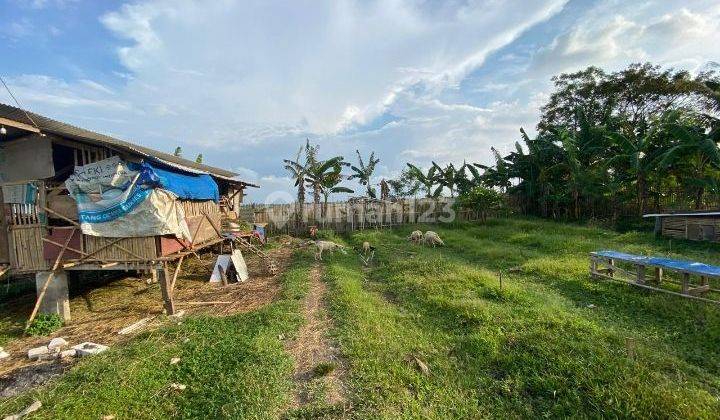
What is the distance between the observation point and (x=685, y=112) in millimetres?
16156

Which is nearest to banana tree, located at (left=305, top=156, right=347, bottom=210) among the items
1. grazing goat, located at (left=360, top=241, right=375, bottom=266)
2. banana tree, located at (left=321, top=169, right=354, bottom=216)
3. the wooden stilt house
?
banana tree, located at (left=321, top=169, right=354, bottom=216)

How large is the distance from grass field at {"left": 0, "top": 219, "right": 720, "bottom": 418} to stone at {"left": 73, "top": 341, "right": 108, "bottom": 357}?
1.23ft

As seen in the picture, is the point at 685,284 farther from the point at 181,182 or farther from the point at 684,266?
the point at 181,182

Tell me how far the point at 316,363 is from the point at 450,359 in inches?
76.7

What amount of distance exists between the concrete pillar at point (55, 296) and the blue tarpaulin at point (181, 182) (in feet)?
9.98

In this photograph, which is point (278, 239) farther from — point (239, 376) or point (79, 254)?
point (239, 376)

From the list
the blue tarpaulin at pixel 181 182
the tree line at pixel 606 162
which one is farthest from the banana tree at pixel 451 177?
the blue tarpaulin at pixel 181 182

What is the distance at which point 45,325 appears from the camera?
282 inches

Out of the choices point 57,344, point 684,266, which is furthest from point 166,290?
point 684,266

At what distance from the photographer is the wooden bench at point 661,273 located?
247 inches

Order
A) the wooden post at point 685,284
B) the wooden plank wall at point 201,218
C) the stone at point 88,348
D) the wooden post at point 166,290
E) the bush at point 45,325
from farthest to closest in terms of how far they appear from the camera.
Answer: the wooden plank wall at point 201,218, the wooden post at point 166,290, the bush at point 45,325, the wooden post at point 685,284, the stone at point 88,348

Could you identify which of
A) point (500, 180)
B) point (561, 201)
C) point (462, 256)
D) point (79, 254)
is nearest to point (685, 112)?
point (561, 201)

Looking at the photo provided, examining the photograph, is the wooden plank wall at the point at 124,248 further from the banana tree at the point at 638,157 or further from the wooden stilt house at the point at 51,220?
the banana tree at the point at 638,157

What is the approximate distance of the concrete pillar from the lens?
302 inches
